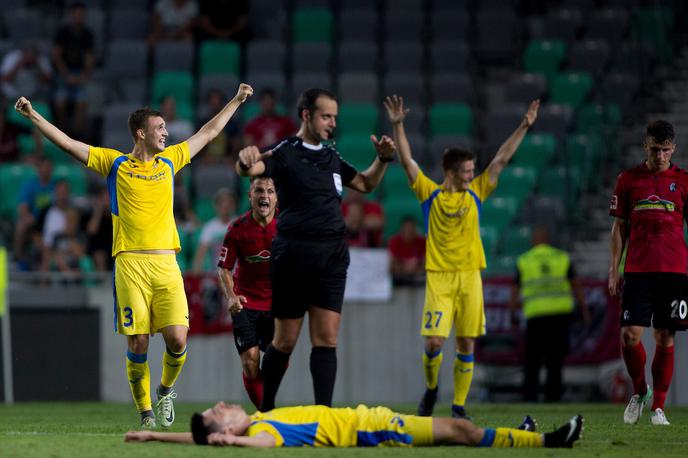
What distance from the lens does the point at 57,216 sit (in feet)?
56.7

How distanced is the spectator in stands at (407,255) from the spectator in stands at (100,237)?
3577 millimetres

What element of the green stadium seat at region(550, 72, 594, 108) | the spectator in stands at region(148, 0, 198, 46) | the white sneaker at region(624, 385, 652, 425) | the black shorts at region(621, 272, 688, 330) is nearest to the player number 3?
the black shorts at region(621, 272, 688, 330)

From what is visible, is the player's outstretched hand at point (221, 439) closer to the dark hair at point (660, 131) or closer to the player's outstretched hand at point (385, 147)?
the player's outstretched hand at point (385, 147)

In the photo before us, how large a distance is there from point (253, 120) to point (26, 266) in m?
3.71

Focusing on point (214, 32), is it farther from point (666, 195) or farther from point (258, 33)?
point (666, 195)

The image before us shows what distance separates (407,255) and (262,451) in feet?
30.9

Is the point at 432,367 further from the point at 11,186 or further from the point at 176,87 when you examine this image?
the point at 176,87

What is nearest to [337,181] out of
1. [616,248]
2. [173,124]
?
[616,248]

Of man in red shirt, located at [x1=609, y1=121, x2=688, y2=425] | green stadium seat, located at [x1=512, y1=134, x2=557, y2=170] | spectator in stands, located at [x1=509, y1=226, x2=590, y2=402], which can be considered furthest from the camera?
green stadium seat, located at [x1=512, y1=134, x2=557, y2=170]

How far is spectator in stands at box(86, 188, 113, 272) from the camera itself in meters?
17.2

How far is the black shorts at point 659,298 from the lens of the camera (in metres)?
10.7

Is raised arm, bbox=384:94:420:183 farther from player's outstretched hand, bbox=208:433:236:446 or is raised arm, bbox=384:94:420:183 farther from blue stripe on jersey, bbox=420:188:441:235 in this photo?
player's outstretched hand, bbox=208:433:236:446

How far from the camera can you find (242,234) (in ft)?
35.5

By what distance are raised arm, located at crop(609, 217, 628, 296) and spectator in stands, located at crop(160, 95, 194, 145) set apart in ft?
29.3
